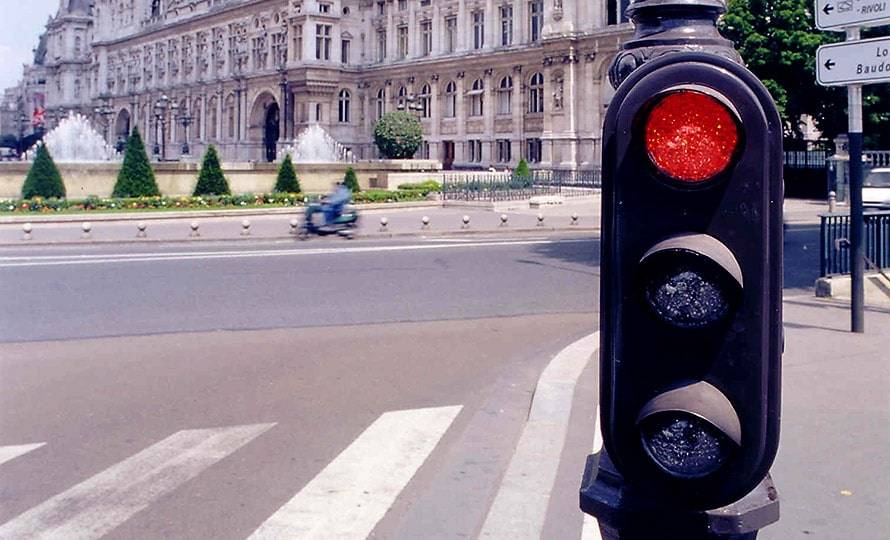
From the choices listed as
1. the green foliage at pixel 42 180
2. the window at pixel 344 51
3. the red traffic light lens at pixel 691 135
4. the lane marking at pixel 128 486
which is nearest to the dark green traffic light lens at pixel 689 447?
the red traffic light lens at pixel 691 135

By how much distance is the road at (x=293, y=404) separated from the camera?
15.0 feet

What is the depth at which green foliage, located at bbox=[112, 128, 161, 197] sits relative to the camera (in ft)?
105

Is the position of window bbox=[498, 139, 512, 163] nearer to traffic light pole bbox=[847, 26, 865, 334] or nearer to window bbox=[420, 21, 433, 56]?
window bbox=[420, 21, 433, 56]

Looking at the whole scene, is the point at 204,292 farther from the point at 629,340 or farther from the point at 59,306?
the point at 629,340

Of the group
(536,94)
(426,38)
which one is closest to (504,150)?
(536,94)

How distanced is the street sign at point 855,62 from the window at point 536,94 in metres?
42.5

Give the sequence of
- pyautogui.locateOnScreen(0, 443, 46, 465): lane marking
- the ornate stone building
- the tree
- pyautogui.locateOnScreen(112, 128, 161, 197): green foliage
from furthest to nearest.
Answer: the ornate stone building, the tree, pyautogui.locateOnScreen(112, 128, 161, 197): green foliage, pyautogui.locateOnScreen(0, 443, 46, 465): lane marking

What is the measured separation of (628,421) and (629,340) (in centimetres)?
13

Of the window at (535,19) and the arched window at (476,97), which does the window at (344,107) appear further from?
the window at (535,19)

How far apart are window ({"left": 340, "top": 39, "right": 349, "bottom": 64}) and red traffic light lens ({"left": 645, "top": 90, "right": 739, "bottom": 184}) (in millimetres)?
60731

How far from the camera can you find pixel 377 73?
196 ft

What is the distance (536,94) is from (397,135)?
11.2 m

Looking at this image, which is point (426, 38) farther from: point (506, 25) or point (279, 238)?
point (279, 238)

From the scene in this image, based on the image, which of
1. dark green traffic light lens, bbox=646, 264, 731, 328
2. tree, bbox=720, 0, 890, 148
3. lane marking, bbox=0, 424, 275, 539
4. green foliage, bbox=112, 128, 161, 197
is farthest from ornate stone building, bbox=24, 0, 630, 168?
dark green traffic light lens, bbox=646, 264, 731, 328
